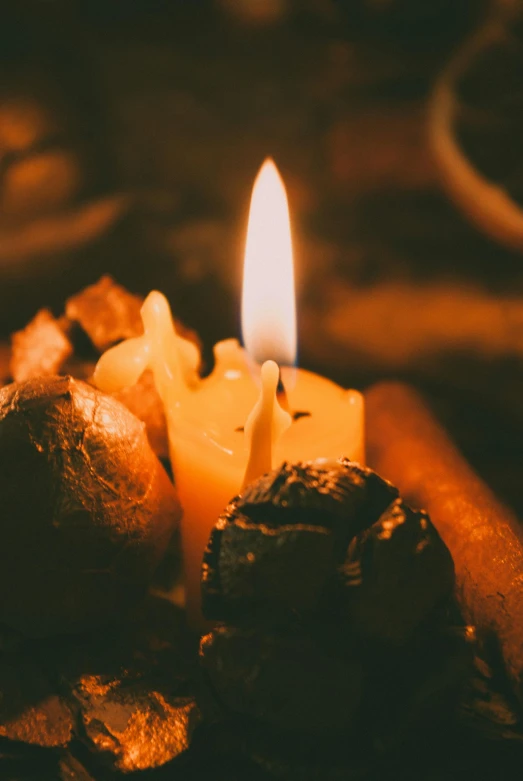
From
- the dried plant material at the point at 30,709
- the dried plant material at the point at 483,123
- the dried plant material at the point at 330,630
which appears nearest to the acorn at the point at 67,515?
the dried plant material at the point at 30,709

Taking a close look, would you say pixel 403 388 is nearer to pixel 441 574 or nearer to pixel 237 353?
pixel 237 353

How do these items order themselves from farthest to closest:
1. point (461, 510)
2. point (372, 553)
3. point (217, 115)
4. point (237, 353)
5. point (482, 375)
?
point (217, 115), point (482, 375), point (237, 353), point (461, 510), point (372, 553)

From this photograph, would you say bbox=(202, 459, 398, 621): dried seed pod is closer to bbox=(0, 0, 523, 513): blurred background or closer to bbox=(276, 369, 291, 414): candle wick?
bbox=(276, 369, 291, 414): candle wick

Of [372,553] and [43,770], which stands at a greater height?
[372,553]

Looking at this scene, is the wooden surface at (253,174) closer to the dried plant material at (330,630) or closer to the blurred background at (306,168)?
the blurred background at (306,168)

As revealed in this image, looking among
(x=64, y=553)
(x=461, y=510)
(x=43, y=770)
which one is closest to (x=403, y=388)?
(x=461, y=510)
